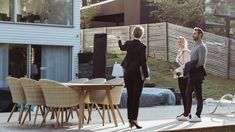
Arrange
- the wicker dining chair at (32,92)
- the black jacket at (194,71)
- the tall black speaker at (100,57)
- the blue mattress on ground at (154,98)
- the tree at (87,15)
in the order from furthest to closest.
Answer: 1. the tree at (87,15)
2. the tall black speaker at (100,57)
3. the blue mattress on ground at (154,98)
4. the black jacket at (194,71)
5. the wicker dining chair at (32,92)

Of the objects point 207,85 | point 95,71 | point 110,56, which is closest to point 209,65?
point 207,85

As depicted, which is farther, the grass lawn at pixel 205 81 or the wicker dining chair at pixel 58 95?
the grass lawn at pixel 205 81

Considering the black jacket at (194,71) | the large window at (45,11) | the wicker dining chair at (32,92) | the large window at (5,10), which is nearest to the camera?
the wicker dining chair at (32,92)

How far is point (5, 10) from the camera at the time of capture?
1670 cm

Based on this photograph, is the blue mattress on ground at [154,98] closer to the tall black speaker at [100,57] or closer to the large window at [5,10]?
the tall black speaker at [100,57]

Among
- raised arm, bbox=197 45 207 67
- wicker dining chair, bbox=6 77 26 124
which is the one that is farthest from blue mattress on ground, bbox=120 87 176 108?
wicker dining chair, bbox=6 77 26 124

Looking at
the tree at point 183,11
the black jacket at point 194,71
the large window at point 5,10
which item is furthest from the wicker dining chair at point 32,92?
the tree at point 183,11

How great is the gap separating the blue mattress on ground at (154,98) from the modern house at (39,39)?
5.59m

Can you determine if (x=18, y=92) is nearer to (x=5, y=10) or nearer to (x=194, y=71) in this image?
(x=194, y=71)

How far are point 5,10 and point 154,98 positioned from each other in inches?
284

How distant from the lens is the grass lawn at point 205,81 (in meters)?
17.1

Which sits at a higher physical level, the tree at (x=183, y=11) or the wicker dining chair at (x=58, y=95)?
the tree at (x=183, y=11)

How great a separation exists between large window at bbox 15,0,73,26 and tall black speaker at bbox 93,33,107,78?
206 inches

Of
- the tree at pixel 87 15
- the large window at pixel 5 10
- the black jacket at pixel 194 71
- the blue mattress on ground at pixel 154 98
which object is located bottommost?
the blue mattress on ground at pixel 154 98
